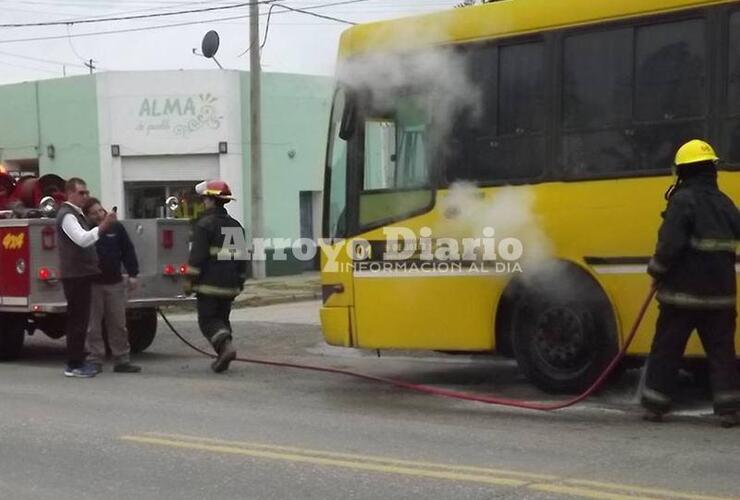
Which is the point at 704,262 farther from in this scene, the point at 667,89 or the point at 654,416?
the point at 667,89

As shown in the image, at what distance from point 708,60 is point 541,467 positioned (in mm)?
3512

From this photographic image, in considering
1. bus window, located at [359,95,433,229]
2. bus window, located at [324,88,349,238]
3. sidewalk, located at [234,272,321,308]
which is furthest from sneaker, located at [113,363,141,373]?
sidewalk, located at [234,272,321,308]

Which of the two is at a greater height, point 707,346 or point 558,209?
point 558,209

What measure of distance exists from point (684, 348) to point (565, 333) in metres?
1.29

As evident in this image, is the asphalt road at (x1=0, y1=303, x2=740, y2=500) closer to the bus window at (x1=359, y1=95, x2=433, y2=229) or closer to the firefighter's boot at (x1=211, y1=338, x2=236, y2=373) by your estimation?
the firefighter's boot at (x1=211, y1=338, x2=236, y2=373)

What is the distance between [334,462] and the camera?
21.6 ft

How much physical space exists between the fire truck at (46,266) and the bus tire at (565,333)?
15.3 ft

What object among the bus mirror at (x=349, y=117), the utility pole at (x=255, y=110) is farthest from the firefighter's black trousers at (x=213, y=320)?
the utility pole at (x=255, y=110)

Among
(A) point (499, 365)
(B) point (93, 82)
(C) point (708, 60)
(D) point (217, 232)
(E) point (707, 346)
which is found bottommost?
(A) point (499, 365)

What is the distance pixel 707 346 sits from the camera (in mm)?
7547

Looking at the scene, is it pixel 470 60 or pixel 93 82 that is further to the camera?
pixel 93 82

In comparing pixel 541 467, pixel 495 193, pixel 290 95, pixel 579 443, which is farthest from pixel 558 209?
pixel 290 95

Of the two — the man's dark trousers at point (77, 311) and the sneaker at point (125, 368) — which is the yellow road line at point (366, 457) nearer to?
the man's dark trousers at point (77, 311)

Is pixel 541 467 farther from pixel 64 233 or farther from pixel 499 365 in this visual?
pixel 64 233
